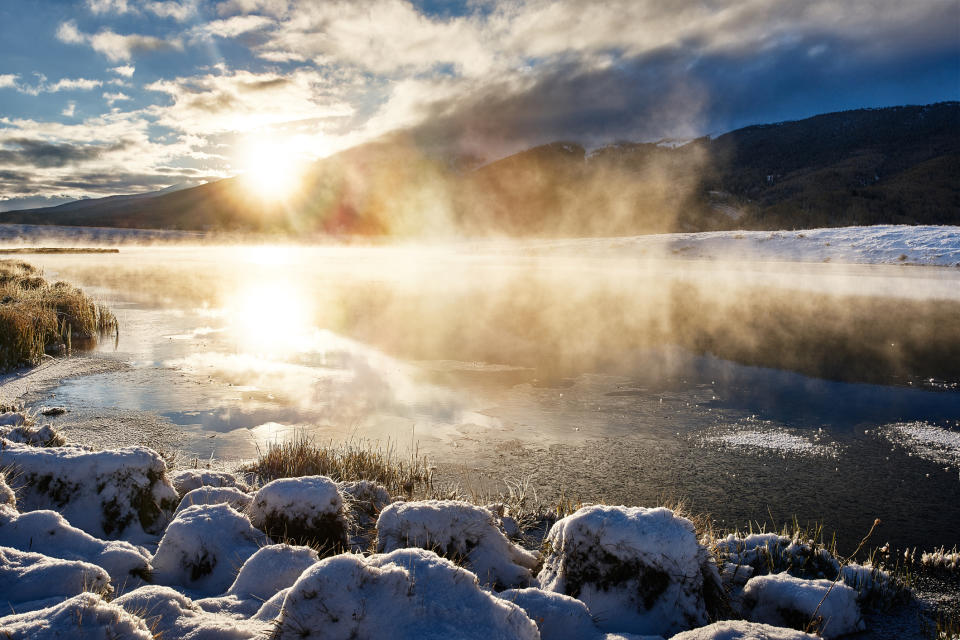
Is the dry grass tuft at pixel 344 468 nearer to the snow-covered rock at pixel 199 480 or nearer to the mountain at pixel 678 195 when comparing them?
the snow-covered rock at pixel 199 480

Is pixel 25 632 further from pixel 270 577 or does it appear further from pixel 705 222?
pixel 705 222

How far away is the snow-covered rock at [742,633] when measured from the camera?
2654 mm

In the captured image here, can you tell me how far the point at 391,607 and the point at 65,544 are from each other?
7.21ft

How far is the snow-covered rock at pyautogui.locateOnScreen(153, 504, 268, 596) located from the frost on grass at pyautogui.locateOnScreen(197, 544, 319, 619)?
299 mm

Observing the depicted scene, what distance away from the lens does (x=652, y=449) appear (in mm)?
7293

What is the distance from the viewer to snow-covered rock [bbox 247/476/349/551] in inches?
160

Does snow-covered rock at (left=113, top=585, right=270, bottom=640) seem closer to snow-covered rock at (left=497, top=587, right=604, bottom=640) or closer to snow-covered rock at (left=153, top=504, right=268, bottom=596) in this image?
snow-covered rock at (left=153, top=504, right=268, bottom=596)

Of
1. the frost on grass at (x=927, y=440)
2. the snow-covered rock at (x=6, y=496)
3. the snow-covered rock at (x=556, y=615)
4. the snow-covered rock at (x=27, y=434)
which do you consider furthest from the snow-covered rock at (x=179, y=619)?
the frost on grass at (x=927, y=440)

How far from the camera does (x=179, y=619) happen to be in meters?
2.66

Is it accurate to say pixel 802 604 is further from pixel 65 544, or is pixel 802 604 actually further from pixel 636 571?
pixel 65 544

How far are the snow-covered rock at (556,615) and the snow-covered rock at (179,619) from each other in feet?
4.00

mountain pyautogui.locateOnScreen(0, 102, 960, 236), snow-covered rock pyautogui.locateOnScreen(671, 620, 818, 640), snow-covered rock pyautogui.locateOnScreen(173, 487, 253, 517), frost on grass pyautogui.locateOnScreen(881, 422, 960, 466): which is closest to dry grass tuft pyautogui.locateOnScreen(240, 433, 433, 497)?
snow-covered rock pyautogui.locateOnScreen(173, 487, 253, 517)

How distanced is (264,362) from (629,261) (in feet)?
103

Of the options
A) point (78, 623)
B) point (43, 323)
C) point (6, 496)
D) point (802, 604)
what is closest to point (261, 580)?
point (78, 623)
